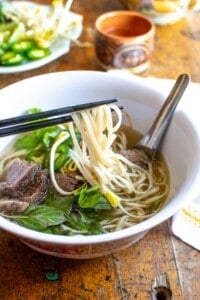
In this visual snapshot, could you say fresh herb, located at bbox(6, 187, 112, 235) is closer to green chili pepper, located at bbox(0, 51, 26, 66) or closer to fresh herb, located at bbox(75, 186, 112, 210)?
fresh herb, located at bbox(75, 186, 112, 210)

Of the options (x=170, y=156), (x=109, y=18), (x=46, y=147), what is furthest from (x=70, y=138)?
(x=109, y=18)

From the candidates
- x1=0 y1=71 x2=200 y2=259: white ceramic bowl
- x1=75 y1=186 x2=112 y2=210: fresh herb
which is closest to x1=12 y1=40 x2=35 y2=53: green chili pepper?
x1=0 y1=71 x2=200 y2=259: white ceramic bowl

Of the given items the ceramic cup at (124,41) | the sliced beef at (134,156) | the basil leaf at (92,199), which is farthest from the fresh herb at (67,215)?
the ceramic cup at (124,41)

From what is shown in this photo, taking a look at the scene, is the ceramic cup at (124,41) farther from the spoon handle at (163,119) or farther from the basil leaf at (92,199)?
the basil leaf at (92,199)

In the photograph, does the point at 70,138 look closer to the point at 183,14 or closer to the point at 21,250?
the point at 21,250

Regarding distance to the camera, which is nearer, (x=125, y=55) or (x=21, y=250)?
(x=21, y=250)

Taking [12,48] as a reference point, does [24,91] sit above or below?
above
